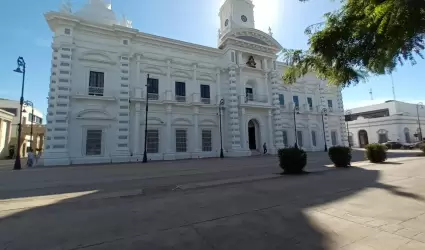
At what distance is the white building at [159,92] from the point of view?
61.5 ft

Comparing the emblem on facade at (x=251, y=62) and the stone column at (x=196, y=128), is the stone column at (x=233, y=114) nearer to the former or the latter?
the emblem on facade at (x=251, y=62)

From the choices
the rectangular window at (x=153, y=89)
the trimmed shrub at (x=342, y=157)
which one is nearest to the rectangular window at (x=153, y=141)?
the rectangular window at (x=153, y=89)

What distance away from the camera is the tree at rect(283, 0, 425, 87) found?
9.87 feet

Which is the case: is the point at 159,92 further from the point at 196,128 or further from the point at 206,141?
the point at 206,141

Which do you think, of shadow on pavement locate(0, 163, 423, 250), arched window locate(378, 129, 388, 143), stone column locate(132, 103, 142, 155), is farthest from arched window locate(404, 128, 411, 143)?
stone column locate(132, 103, 142, 155)

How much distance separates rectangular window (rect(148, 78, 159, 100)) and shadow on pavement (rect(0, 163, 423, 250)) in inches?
674

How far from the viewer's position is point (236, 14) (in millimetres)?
30297

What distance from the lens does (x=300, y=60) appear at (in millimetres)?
5746

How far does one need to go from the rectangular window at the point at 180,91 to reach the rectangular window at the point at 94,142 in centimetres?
849

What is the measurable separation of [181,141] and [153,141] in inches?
118

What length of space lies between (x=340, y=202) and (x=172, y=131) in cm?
1914

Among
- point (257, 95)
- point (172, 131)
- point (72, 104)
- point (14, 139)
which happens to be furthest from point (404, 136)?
point (14, 139)

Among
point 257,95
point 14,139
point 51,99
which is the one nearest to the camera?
point 51,99

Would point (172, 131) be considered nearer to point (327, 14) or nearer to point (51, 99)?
point (51, 99)
